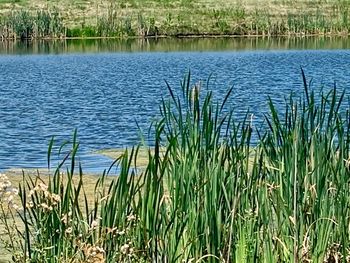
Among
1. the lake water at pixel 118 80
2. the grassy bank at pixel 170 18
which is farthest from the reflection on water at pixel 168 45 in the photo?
the grassy bank at pixel 170 18

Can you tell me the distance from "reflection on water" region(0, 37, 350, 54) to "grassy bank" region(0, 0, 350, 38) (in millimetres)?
673

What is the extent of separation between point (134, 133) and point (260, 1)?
34.5m

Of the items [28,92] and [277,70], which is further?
[277,70]

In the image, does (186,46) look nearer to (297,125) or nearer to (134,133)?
(134,133)

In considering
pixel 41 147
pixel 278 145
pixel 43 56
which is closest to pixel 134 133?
pixel 41 147

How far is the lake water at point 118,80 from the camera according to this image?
1420cm

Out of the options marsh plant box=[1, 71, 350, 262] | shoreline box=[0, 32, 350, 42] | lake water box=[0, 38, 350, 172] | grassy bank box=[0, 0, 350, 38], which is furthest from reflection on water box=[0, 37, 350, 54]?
marsh plant box=[1, 71, 350, 262]

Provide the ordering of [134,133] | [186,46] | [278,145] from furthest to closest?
[186,46] < [134,133] < [278,145]

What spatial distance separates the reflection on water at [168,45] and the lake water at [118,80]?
0.13 feet

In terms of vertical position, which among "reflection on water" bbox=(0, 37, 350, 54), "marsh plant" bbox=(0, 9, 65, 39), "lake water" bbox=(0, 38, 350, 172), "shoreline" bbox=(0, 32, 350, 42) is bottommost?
"lake water" bbox=(0, 38, 350, 172)

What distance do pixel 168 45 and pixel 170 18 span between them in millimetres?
7048

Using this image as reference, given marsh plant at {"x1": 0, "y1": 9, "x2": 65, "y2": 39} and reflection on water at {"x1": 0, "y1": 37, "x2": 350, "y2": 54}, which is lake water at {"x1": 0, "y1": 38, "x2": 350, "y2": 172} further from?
marsh plant at {"x1": 0, "y1": 9, "x2": 65, "y2": 39}

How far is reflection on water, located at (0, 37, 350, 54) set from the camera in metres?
34.9

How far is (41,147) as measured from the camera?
13.1 m
